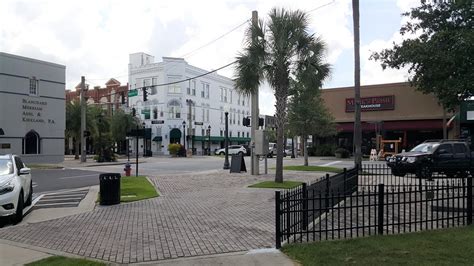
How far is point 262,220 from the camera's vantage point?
32.8ft

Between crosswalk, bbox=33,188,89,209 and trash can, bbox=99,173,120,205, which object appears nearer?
trash can, bbox=99,173,120,205

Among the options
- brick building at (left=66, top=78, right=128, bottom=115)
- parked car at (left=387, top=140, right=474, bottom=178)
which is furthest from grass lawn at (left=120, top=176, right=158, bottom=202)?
brick building at (left=66, top=78, right=128, bottom=115)

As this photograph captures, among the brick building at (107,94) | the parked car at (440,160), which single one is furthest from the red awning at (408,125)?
the brick building at (107,94)

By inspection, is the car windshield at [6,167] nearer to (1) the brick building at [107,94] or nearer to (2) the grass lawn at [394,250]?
(2) the grass lawn at [394,250]

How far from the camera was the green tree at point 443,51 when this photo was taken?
10953 mm

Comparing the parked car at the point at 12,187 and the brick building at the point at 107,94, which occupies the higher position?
the brick building at the point at 107,94

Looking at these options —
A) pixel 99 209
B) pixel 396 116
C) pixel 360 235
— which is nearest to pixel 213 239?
pixel 360 235

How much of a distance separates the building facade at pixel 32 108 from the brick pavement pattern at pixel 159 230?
87.7 ft

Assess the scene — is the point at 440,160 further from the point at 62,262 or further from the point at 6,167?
the point at 62,262

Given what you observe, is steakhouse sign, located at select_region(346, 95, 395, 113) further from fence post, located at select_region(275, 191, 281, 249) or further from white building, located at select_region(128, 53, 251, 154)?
fence post, located at select_region(275, 191, 281, 249)

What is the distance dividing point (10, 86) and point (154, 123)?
118 feet

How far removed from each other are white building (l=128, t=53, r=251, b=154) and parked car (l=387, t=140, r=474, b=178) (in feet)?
164

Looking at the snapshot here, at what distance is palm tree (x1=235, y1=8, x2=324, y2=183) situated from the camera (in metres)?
18.5

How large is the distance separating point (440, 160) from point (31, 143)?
104ft
